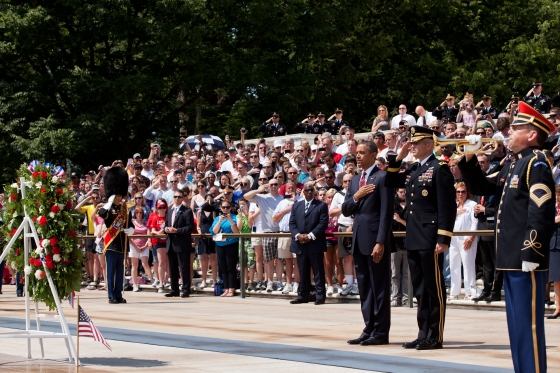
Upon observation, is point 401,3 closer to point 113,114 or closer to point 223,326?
point 113,114

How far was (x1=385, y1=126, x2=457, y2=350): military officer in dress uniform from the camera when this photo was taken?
10.7m

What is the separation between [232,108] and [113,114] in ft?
19.8

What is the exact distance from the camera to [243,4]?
4025 centimetres

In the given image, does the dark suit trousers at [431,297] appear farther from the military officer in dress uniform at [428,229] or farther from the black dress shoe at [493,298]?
the black dress shoe at [493,298]

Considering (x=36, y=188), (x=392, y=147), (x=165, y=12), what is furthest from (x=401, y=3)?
(x=36, y=188)

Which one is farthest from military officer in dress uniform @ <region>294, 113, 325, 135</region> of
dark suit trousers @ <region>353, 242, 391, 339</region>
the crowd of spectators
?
dark suit trousers @ <region>353, 242, 391, 339</region>

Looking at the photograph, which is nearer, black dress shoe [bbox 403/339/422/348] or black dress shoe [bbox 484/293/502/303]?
black dress shoe [bbox 403/339/422/348]

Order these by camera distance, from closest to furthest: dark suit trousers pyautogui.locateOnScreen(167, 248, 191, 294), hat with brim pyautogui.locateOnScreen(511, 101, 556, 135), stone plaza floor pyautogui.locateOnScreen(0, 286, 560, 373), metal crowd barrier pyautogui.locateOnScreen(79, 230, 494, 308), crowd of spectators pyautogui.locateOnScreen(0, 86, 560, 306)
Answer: hat with brim pyautogui.locateOnScreen(511, 101, 556, 135) → stone plaza floor pyautogui.locateOnScreen(0, 286, 560, 373) → metal crowd barrier pyautogui.locateOnScreen(79, 230, 494, 308) → crowd of spectators pyautogui.locateOnScreen(0, 86, 560, 306) → dark suit trousers pyautogui.locateOnScreen(167, 248, 191, 294)

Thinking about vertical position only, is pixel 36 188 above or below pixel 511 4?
below

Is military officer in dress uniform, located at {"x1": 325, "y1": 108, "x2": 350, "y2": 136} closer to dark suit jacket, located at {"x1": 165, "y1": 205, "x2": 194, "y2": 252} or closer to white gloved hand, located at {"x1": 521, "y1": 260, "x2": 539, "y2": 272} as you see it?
dark suit jacket, located at {"x1": 165, "y1": 205, "x2": 194, "y2": 252}

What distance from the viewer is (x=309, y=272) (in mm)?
17625

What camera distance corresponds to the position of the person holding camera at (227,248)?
762 inches

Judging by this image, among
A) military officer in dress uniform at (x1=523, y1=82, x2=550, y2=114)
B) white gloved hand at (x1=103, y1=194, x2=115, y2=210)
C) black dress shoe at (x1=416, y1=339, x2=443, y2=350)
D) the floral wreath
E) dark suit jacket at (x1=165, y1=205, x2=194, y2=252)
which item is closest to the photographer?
the floral wreath

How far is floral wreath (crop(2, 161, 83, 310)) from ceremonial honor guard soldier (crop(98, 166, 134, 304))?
754 centimetres
